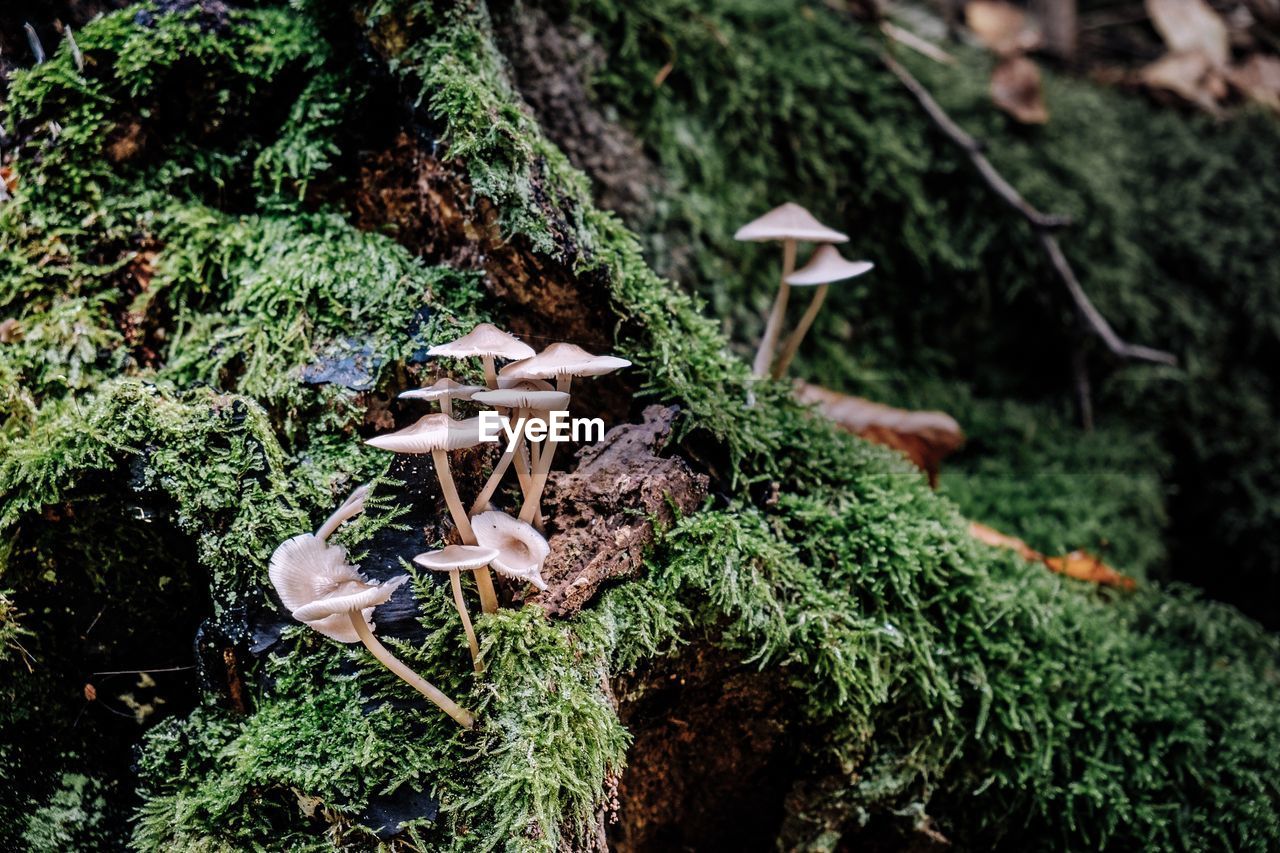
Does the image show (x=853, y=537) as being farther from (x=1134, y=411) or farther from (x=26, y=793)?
(x=1134, y=411)

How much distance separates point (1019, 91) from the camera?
11.8ft

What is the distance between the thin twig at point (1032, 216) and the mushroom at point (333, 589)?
2.94m

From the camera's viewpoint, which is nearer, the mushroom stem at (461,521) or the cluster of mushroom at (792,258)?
the mushroom stem at (461,521)

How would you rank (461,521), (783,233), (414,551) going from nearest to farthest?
(461,521) → (414,551) → (783,233)

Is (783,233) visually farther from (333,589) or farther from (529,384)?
(333,589)

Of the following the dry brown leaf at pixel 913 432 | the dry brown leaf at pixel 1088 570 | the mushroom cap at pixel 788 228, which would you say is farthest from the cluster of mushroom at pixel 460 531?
the dry brown leaf at pixel 1088 570

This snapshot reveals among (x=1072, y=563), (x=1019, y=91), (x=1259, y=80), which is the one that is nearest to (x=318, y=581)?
(x=1072, y=563)

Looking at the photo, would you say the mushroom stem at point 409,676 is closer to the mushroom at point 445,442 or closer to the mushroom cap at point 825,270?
the mushroom at point 445,442

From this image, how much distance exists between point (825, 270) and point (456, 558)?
141 cm

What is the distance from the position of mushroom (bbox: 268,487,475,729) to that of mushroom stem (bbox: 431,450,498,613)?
14cm

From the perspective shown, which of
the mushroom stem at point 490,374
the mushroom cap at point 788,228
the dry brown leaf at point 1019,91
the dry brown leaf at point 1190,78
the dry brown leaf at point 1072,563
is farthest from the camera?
the dry brown leaf at point 1190,78

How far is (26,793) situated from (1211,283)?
15.9ft

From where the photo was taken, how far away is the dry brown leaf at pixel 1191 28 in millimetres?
4559

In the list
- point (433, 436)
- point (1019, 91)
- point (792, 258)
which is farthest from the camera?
point (1019, 91)
